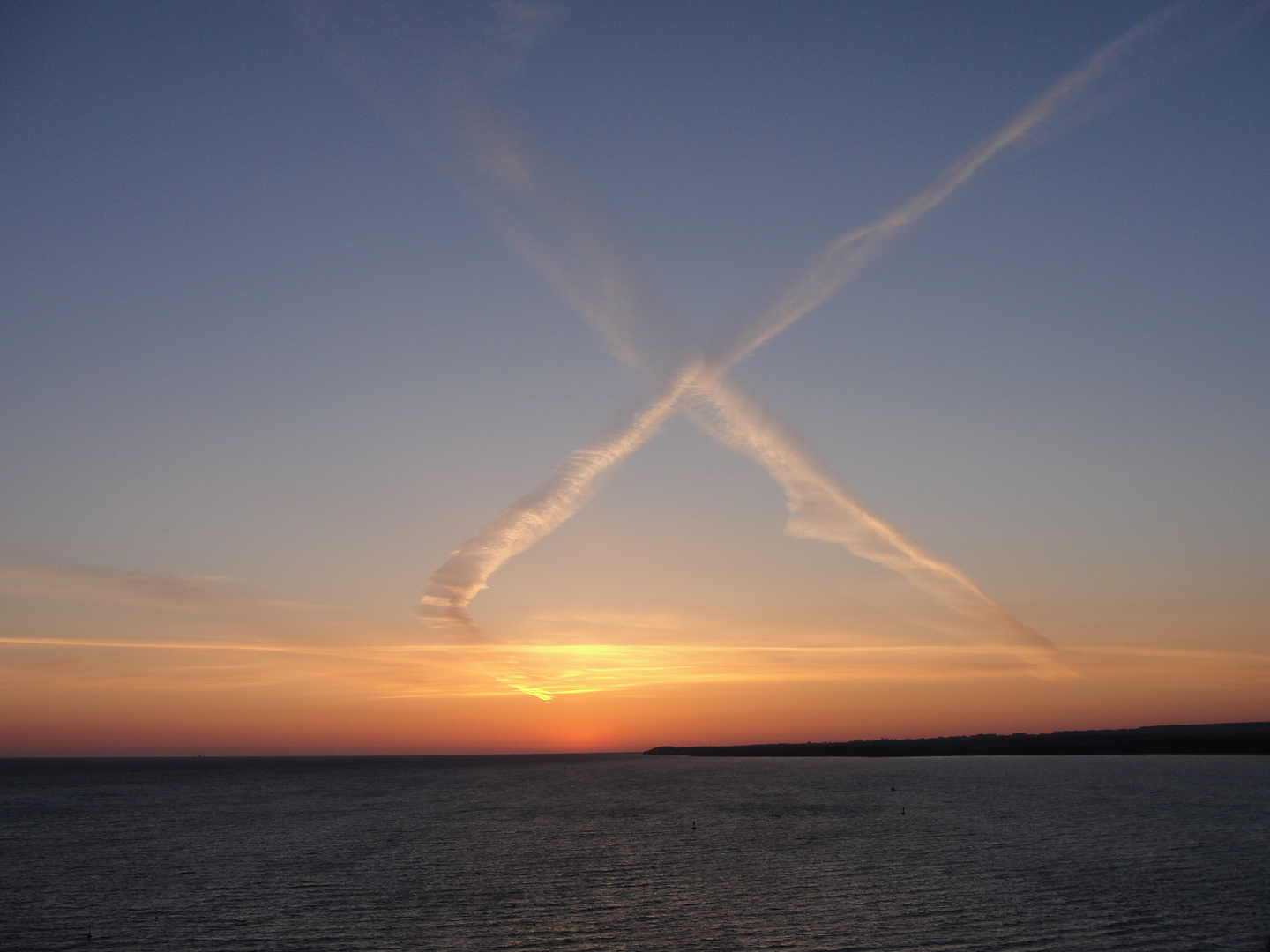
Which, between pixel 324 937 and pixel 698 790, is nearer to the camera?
pixel 324 937

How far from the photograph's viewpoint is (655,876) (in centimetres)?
5334

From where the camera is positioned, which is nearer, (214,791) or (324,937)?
(324,937)

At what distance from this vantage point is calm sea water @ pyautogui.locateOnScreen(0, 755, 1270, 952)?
38.6 meters

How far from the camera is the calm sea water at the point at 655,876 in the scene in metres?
38.6

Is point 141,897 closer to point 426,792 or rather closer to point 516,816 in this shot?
point 516,816

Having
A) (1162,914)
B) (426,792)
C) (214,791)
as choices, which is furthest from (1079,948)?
(214,791)

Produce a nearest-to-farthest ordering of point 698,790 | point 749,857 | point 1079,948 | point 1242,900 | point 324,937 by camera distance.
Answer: point 1079,948 → point 324,937 → point 1242,900 → point 749,857 → point 698,790

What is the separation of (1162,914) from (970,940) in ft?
35.8

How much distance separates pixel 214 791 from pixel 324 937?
12910cm

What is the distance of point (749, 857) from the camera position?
6081cm

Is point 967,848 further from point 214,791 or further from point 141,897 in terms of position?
point 214,791

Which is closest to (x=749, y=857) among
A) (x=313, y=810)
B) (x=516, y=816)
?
(x=516, y=816)

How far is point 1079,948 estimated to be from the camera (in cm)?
3481

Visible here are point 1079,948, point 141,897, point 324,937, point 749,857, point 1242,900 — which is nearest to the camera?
point 1079,948
